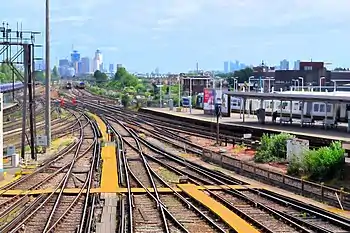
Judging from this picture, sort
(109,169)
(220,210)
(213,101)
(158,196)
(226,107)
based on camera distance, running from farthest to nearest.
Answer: (226,107)
(213,101)
(109,169)
(158,196)
(220,210)

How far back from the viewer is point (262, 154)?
2841 cm

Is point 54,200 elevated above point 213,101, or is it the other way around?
point 213,101

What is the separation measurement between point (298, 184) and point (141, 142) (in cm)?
1962

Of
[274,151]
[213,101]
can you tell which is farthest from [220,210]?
[213,101]

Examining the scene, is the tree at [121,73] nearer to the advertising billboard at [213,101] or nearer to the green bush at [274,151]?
the advertising billboard at [213,101]

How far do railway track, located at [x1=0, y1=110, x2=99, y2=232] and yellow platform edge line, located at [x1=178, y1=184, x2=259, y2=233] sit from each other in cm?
355

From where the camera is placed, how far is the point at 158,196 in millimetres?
19312

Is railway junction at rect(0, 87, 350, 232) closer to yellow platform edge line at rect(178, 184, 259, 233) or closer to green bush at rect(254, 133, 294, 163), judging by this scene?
yellow platform edge line at rect(178, 184, 259, 233)

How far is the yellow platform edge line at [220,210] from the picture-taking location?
1457 cm

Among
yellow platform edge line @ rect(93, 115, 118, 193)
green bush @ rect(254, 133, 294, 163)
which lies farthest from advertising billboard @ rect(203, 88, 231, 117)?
green bush @ rect(254, 133, 294, 163)

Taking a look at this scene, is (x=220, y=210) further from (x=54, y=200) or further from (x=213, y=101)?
(x=213, y=101)

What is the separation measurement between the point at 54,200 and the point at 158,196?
341 cm

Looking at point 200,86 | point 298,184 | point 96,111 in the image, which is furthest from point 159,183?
point 200,86

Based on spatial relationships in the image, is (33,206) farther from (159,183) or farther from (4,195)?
(159,183)
